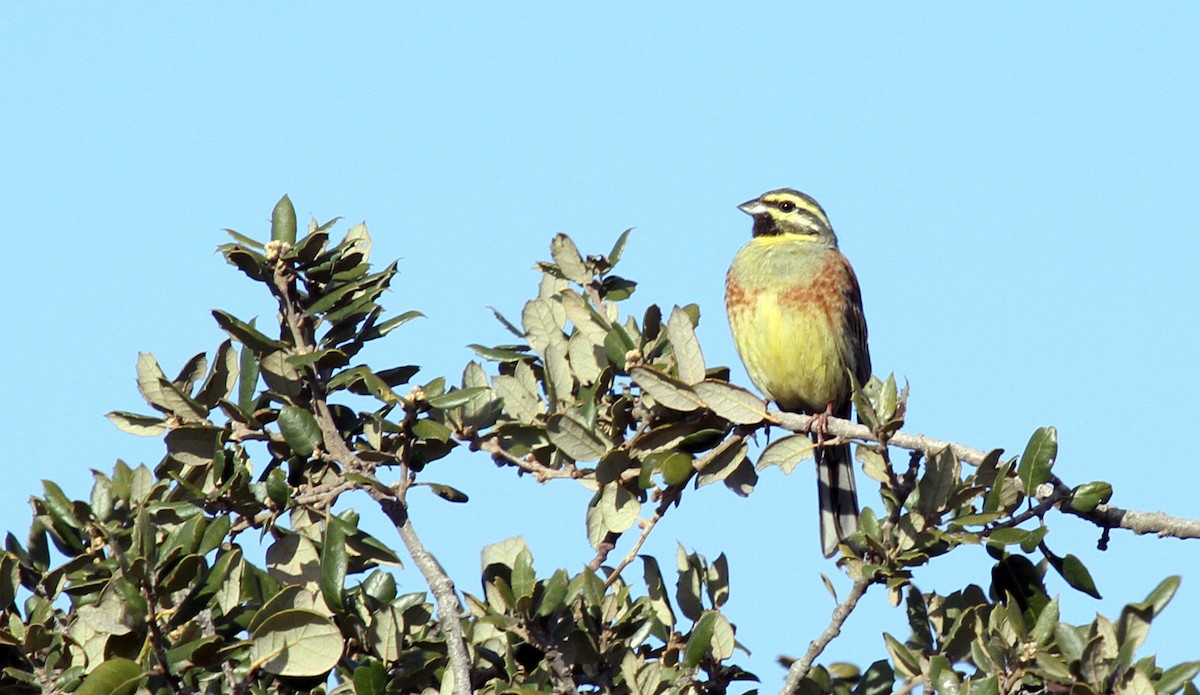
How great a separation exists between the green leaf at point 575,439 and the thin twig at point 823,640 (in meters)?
0.95

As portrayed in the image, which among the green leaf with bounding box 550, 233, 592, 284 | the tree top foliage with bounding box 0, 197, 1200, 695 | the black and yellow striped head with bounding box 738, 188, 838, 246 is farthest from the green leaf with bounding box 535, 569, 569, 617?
the black and yellow striped head with bounding box 738, 188, 838, 246

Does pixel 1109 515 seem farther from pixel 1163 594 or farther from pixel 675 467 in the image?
pixel 675 467

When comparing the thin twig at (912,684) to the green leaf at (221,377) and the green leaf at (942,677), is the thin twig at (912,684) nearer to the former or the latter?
the green leaf at (942,677)

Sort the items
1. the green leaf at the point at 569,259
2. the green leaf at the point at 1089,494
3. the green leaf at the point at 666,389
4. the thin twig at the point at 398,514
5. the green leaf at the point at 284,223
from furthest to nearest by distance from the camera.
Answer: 1. the green leaf at the point at 569,259
2. the green leaf at the point at 666,389
3. the green leaf at the point at 284,223
4. the green leaf at the point at 1089,494
5. the thin twig at the point at 398,514

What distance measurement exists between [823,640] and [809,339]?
3287 mm

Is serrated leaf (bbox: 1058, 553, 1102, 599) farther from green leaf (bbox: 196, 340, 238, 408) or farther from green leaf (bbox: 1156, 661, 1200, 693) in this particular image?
green leaf (bbox: 196, 340, 238, 408)

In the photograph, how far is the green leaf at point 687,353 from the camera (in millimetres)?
4441

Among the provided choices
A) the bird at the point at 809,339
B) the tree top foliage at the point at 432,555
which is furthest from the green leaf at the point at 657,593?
the bird at the point at 809,339

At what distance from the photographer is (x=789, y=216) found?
7.50 m

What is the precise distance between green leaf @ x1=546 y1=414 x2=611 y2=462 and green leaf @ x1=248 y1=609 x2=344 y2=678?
1010 mm

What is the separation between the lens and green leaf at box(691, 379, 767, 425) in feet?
14.7

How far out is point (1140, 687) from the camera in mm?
3312

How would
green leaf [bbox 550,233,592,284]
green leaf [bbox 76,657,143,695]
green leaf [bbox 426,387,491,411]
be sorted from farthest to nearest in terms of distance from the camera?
green leaf [bbox 550,233,592,284], green leaf [bbox 426,387,491,411], green leaf [bbox 76,657,143,695]

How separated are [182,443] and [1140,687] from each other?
2566mm
